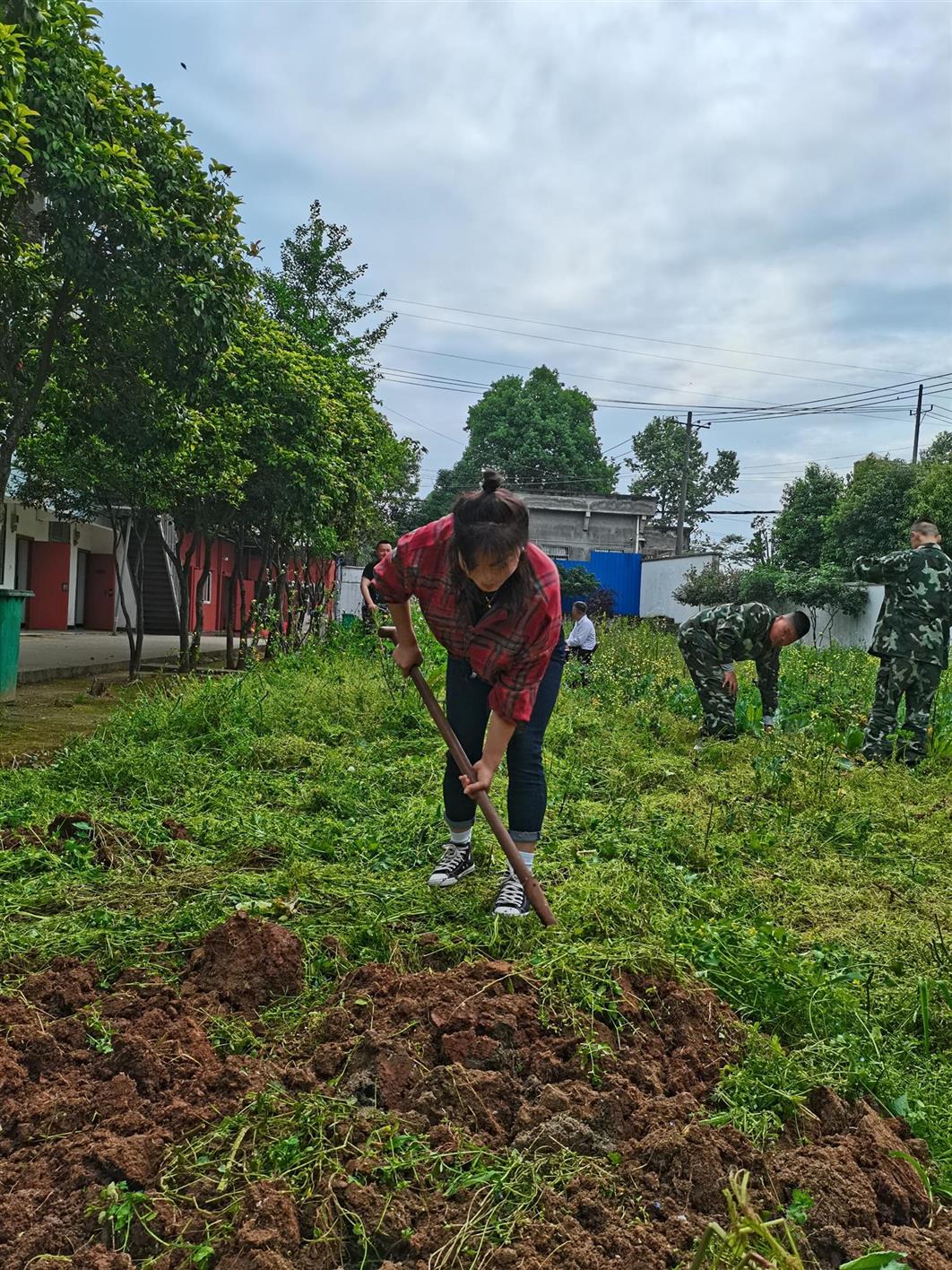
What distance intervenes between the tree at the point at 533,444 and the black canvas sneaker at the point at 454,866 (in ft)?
139

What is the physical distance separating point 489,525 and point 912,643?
4885mm

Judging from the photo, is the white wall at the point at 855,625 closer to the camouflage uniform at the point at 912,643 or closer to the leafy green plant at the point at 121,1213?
the camouflage uniform at the point at 912,643

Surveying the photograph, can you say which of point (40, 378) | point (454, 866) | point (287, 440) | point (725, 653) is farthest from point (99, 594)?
point (454, 866)

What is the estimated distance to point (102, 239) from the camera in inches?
275

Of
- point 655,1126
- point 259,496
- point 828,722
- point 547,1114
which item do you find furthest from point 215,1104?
point 259,496

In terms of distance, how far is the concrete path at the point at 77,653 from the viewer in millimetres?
11847

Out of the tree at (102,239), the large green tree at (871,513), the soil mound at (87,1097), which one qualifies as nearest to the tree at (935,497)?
the large green tree at (871,513)

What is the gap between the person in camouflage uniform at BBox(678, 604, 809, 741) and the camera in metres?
6.62

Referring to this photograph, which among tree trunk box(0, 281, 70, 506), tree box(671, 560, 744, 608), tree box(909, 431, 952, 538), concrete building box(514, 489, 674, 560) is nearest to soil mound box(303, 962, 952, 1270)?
tree trunk box(0, 281, 70, 506)

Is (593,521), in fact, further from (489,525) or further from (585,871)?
(489,525)

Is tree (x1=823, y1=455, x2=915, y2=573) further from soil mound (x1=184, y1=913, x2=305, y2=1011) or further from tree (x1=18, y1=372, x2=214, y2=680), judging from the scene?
soil mound (x1=184, y1=913, x2=305, y2=1011)

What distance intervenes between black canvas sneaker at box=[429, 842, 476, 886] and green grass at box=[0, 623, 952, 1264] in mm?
68

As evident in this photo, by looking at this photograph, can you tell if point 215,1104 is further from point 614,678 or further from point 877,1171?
point 614,678

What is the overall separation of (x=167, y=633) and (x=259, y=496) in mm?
15475
